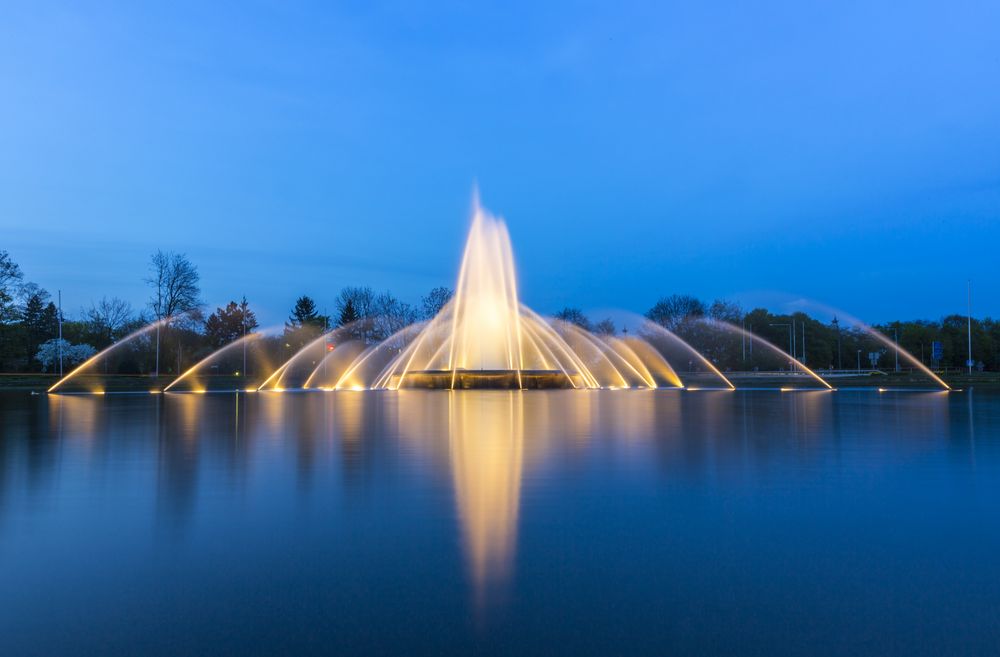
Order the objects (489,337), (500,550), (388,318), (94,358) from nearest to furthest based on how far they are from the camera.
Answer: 1. (500,550)
2. (489,337)
3. (94,358)
4. (388,318)

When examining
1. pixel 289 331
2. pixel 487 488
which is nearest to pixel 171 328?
pixel 289 331

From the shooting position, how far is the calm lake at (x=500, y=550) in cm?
423

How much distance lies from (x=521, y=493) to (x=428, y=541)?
237 centimetres

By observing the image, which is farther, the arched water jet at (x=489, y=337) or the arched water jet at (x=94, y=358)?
the arched water jet at (x=94, y=358)

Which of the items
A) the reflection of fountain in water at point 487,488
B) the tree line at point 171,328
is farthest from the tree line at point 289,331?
the reflection of fountain in water at point 487,488

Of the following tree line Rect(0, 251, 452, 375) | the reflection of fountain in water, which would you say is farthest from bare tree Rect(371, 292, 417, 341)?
the reflection of fountain in water

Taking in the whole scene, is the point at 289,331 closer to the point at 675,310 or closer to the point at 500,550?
the point at 675,310

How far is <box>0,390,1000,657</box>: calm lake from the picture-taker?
13.9ft

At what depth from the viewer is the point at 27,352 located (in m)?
82.1

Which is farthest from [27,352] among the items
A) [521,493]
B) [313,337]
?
[521,493]

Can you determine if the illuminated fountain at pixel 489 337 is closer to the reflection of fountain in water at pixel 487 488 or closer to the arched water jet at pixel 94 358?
the arched water jet at pixel 94 358

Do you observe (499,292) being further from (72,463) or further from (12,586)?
(12,586)

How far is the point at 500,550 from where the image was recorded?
596 centimetres

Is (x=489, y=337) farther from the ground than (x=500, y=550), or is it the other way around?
(x=489, y=337)
